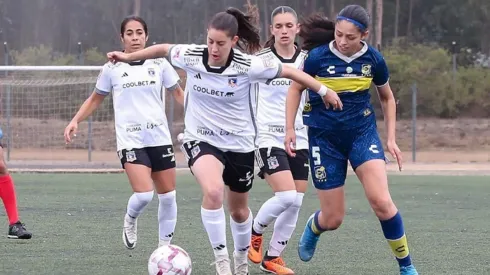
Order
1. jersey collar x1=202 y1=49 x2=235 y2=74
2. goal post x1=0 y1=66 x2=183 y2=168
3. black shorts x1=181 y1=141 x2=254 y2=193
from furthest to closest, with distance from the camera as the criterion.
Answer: goal post x1=0 y1=66 x2=183 y2=168 < black shorts x1=181 y1=141 x2=254 y2=193 < jersey collar x1=202 y1=49 x2=235 y2=74

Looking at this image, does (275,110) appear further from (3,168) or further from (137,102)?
(3,168)

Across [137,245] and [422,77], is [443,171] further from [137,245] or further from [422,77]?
[137,245]

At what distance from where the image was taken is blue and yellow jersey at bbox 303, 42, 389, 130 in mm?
6496

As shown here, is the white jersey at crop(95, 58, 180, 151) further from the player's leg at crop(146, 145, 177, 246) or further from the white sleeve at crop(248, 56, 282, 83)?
the white sleeve at crop(248, 56, 282, 83)

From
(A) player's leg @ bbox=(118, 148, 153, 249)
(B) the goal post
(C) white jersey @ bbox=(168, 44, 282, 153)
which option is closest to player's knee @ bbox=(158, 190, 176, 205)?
(A) player's leg @ bbox=(118, 148, 153, 249)

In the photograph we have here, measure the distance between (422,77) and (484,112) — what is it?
7.76 ft

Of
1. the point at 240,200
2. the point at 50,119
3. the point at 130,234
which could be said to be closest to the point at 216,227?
the point at 240,200

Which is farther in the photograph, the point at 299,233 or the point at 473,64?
the point at 473,64

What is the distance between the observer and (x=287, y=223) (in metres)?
7.47

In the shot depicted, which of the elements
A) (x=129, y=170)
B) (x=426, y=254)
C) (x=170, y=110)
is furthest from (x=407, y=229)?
(x=170, y=110)

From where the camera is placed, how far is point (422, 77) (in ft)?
106

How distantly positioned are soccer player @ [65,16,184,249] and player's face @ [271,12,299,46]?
970 mm

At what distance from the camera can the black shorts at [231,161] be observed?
259 inches

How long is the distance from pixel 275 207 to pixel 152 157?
116cm
